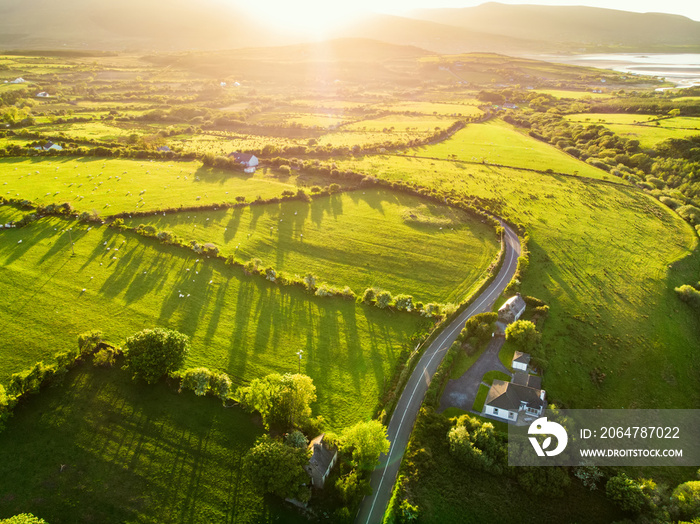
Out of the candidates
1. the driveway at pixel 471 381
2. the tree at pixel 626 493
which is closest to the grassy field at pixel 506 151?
the driveway at pixel 471 381

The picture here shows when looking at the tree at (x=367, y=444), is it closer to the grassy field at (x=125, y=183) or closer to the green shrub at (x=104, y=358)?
the green shrub at (x=104, y=358)

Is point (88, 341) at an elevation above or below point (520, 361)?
above

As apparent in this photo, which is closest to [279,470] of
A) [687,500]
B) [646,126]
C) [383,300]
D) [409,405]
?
[409,405]

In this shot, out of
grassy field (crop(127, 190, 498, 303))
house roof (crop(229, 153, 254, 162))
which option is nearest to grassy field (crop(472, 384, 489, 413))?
grassy field (crop(127, 190, 498, 303))

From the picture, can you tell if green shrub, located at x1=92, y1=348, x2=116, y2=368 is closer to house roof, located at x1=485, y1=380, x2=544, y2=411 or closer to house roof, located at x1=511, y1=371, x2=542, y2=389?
house roof, located at x1=485, y1=380, x2=544, y2=411

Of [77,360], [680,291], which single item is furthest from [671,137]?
[77,360]

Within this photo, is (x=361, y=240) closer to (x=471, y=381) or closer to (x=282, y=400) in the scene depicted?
(x=471, y=381)
